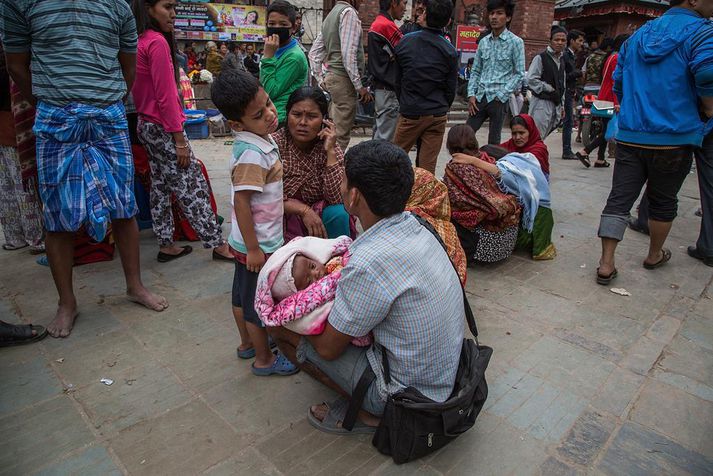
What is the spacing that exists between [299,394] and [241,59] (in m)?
13.1

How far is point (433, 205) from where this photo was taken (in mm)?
3041

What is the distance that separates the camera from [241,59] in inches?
538

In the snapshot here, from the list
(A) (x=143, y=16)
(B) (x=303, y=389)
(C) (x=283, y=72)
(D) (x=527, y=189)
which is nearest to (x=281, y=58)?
(C) (x=283, y=72)

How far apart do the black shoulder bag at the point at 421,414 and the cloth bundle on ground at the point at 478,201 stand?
177 centimetres

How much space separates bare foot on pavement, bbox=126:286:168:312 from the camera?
296 centimetres

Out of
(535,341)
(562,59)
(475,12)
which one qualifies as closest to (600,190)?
(562,59)

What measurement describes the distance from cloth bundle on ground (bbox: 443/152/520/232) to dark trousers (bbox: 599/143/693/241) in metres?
0.68

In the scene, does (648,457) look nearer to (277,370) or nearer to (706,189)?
(277,370)

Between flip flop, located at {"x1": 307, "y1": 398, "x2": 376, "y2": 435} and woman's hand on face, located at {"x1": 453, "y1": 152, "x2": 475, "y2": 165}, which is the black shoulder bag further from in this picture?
woman's hand on face, located at {"x1": 453, "y1": 152, "x2": 475, "y2": 165}

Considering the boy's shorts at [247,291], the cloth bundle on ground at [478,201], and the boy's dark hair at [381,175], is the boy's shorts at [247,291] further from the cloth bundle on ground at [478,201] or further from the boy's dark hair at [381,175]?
the cloth bundle on ground at [478,201]

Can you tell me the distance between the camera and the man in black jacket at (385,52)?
15.2 ft

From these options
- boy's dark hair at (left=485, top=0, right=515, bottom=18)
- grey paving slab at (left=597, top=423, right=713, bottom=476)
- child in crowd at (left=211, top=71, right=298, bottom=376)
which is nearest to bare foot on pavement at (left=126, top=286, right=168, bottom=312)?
child in crowd at (left=211, top=71, right=298, bottom=376)

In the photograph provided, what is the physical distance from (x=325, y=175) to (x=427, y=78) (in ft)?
6.38

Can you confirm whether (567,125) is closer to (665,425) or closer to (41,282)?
(665,425)
